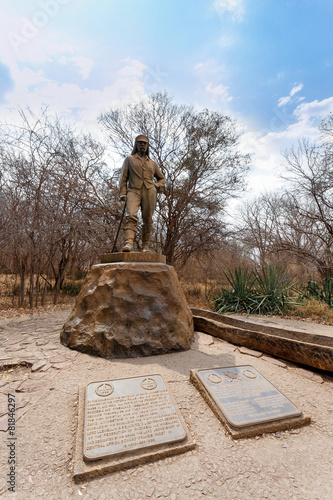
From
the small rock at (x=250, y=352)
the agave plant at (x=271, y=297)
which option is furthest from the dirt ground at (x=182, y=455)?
the agave plant at (x=271, y=297)

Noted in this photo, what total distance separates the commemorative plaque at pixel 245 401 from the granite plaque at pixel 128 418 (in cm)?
37

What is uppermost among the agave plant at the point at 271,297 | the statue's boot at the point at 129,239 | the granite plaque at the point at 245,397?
the statue's boot at the point at 129,239

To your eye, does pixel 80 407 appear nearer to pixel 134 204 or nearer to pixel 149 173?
pixel 134 204

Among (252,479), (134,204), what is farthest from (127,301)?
(252,479)

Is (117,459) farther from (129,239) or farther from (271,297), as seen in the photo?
(271,297)

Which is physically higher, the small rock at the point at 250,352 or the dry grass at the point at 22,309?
the small rock at the point at 250,352

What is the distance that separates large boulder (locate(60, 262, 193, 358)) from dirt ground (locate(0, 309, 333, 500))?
0.90 feet

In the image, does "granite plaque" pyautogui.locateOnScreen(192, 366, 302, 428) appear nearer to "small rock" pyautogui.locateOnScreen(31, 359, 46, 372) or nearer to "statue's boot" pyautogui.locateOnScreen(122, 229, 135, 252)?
"small rock" pyautogui.locateOnScreen(31, 359, 46, 372)

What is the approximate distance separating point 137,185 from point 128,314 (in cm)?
209

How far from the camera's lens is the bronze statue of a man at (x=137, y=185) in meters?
3.88

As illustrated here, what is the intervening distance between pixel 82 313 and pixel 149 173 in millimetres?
2462

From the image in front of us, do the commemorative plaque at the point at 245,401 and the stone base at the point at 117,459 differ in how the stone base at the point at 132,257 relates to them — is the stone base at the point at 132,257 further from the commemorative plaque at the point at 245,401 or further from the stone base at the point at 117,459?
the stone base at the point at 117,459

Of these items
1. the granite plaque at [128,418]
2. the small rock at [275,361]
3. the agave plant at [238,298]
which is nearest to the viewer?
the granite plaque at [128,418]

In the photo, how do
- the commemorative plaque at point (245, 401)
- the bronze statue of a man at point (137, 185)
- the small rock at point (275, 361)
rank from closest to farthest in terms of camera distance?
the commemorative plaque at point (245, 401) < the small rock at point (275, 361) < the bronze statue of a man at point (137, 185)
